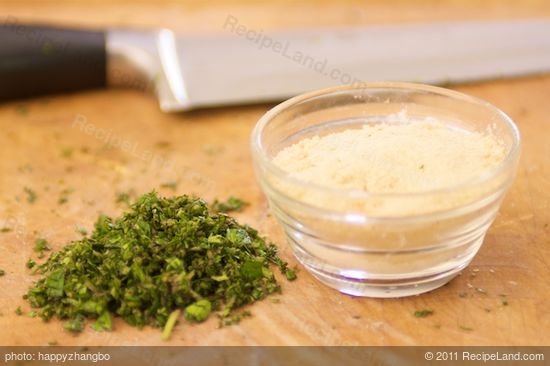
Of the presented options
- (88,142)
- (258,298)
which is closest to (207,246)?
(258,298)

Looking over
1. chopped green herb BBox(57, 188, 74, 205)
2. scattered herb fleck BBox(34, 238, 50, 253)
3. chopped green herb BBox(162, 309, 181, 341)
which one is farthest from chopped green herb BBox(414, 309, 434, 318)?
chopped green herb BBox(57, 188, 74, 205)

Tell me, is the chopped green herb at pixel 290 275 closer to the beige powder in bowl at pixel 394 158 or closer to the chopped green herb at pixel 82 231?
the beige powder in bowl at pixel 394 158

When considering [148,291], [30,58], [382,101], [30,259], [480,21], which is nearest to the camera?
[148,291]

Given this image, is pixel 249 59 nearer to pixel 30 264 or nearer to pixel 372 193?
pixel 30 264

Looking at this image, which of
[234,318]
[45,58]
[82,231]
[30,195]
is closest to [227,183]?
[82,231]

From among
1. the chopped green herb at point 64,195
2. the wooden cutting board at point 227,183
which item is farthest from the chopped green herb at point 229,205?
the chopped green herb at point 64,195

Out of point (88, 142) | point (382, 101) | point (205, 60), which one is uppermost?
point (382, 101)

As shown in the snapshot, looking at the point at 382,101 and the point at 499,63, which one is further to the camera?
the point at 499,63

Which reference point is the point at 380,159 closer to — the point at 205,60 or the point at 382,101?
the point at 382,101
